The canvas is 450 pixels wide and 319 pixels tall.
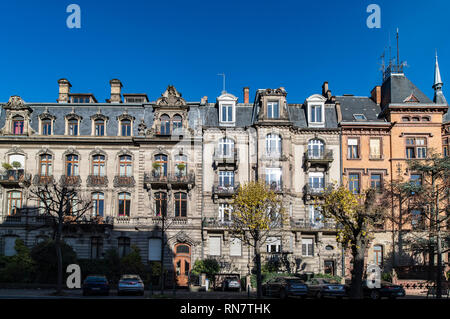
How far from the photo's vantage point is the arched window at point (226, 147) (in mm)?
40781

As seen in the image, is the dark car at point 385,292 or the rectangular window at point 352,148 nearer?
the dark car at point 385,292

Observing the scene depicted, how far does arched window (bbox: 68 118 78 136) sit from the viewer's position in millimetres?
41656

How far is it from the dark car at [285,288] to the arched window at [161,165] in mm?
14190

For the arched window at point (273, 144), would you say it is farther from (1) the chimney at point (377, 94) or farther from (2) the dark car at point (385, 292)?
(2) the dark car at point (385, 292)

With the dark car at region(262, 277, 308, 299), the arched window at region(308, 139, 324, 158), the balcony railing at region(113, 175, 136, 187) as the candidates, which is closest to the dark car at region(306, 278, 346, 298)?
the dark car at region(262, 277, 308, 299)

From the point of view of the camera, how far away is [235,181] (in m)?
40.3

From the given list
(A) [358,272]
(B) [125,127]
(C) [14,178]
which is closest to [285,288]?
(A) [358,272]

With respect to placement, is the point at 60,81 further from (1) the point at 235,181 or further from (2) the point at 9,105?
(1) the point at 235,181

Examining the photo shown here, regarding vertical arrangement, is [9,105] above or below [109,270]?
above

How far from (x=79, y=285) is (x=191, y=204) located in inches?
432

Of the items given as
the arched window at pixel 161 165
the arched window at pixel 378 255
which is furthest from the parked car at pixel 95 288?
the arched window at pixel 378 255

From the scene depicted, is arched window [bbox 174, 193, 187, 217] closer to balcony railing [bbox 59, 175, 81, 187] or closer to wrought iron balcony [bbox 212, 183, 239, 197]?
wrought iron balcony [bbox 212, 183, 239, 197]

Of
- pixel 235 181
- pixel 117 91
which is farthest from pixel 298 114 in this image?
pixel 117 91

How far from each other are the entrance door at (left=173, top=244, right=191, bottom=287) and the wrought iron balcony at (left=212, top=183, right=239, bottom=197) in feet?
17.0
